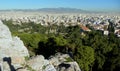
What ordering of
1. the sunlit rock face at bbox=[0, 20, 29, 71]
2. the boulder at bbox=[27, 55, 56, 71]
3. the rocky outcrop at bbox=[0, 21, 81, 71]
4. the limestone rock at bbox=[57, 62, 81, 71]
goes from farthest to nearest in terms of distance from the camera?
the limestone rock at bbox=[57, 62, 81, 71]
the sunlit rock face at bbox=[0, 20, 29, 71]
the boulder at bbox=[27, 55, 56, 71]
the rocky outcrop at bbox=[0, 21, 81, 71]

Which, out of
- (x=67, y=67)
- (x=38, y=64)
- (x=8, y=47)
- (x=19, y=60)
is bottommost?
(x=67, y=67)

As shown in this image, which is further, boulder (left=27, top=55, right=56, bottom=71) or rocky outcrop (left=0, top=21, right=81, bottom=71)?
boulder (left=27, top=55, right=56, bottom=71)

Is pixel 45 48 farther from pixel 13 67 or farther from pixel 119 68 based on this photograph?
pixel 13 67

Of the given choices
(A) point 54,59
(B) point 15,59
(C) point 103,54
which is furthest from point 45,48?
(B) point 15,59

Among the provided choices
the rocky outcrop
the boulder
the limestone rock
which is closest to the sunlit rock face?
the rocky outcrop

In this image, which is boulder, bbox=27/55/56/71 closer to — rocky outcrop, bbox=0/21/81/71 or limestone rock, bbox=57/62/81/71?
rocky outcrop, bbox=0/21/81/71

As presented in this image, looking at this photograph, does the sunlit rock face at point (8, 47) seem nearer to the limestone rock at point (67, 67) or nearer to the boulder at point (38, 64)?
the boulder at point (38, 64)

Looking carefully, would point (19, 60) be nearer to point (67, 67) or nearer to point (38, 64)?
point (38, 64)

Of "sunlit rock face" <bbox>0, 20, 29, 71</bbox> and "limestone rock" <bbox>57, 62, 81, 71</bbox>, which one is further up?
"sunlit rock face" <bbox>0, 20, 29, 71</bbox>

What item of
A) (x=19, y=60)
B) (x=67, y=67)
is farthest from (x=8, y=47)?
(x=67, y=67)

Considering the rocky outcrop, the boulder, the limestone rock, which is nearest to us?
the rocky outcrop

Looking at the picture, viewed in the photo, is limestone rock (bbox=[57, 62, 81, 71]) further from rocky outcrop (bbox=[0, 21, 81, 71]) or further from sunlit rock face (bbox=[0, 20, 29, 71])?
sunlit rock face (bbox=[0, 20, 29, 71])
